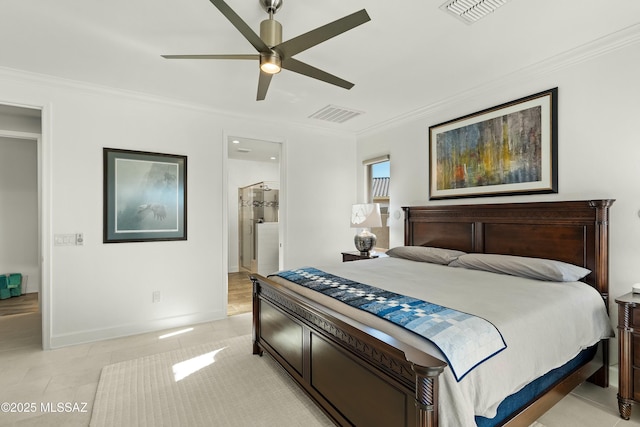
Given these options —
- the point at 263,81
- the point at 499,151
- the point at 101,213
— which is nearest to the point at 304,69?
the point at 263,81

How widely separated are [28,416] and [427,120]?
14.9 ft

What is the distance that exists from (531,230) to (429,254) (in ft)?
3.09

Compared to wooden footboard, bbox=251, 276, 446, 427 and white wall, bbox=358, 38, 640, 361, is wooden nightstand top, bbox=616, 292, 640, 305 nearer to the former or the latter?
white wall, bbox=358, 38, 640, 361

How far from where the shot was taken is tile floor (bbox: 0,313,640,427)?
6.61ft

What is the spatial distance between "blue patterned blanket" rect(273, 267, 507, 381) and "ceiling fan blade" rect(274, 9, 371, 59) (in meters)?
1.55

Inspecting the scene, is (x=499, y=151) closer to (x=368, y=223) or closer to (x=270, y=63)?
(x=368, y=223)

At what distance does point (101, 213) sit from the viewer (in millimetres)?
3316

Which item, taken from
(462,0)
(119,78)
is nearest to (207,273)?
(119,78)

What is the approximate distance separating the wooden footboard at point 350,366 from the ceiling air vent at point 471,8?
6.85 feet

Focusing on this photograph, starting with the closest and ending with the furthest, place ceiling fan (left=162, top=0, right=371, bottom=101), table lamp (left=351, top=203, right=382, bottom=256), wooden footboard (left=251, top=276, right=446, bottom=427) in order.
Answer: wooden footboard (left=251, top=276, right=446, bottom=427) → ceiling fan (left=162, top=0, right=371, bottom=101) → table lamp (left=351, top=203, right=382, bottom=256)

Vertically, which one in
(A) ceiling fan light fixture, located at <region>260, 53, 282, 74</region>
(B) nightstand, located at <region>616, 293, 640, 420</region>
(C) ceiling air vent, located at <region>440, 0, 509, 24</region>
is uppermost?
(C) ceiling air vent, located at <region>440, 0, 509, 24</region>

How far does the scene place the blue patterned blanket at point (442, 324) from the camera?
1.33 m

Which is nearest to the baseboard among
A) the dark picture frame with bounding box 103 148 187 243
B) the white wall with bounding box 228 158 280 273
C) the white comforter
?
the dark picture frame with bounding box 103 148 187 243

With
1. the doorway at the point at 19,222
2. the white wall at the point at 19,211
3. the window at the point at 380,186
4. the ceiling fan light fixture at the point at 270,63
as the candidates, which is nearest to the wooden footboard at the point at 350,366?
the ceiling fan light fixture at the point at 270,63
